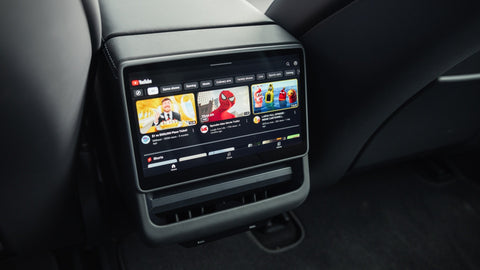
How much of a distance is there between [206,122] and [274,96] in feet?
0.51

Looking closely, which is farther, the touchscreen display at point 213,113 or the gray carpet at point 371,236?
the gray carpet at point 371,236

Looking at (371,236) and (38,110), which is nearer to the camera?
(38,110)

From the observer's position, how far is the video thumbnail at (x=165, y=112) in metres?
0.79

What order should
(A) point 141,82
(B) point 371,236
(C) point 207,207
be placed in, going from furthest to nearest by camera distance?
1. (B) point 371,236
2. (C) point 207,207
3. (A) point 141,82

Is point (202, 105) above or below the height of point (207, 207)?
above

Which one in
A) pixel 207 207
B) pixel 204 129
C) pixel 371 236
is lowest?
pixel 371 236

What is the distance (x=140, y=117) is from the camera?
0.79 m

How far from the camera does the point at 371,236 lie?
1.43 metres

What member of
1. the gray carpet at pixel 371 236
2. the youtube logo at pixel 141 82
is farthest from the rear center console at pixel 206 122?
the gray carpet at pixel 371 236

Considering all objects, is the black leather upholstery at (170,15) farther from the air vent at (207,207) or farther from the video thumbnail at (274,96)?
the air vent at (207,207)

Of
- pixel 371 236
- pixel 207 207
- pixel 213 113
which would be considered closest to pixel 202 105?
pixel 213 113

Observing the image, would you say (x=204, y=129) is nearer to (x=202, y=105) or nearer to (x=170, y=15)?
(x=202, y=105)

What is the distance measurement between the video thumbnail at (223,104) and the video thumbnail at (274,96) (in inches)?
0.9

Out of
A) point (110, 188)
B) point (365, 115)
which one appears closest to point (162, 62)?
point (365, 115)
